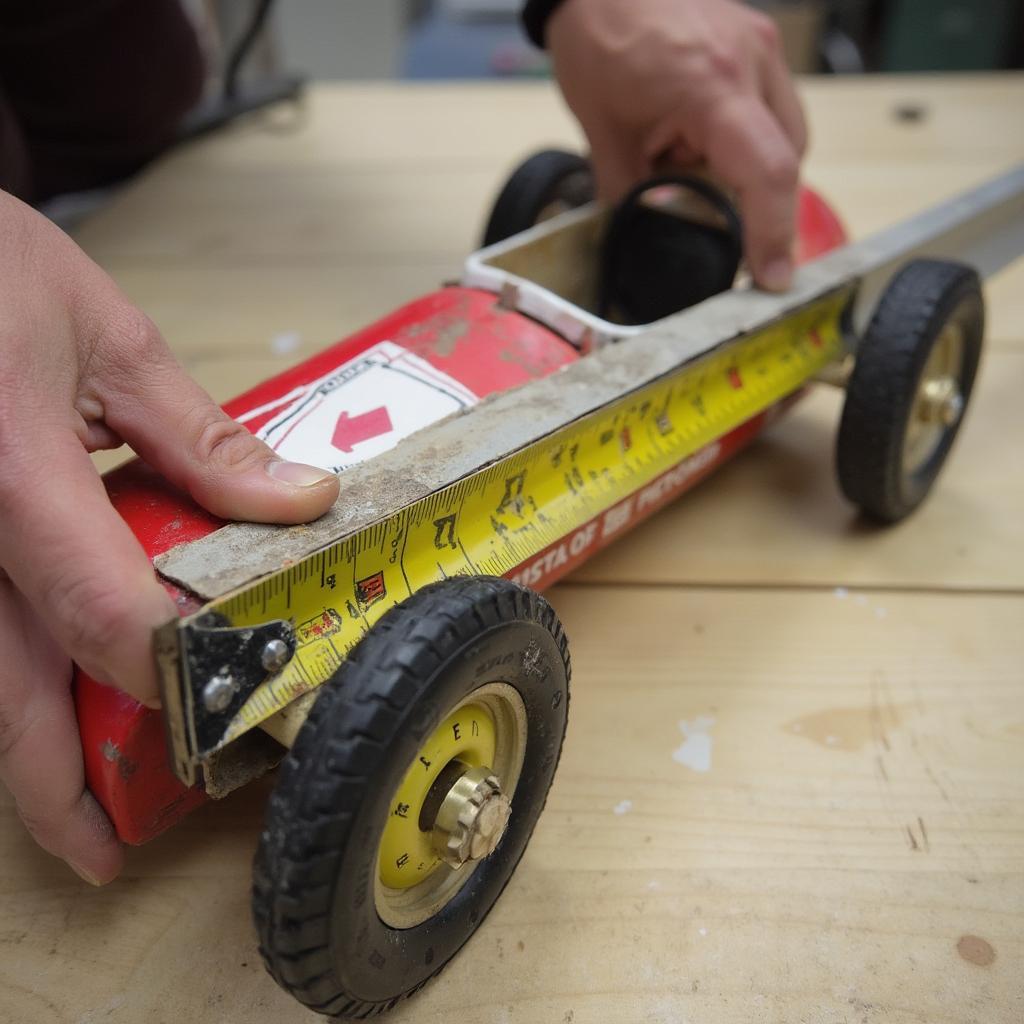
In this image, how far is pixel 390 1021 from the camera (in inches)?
26.3

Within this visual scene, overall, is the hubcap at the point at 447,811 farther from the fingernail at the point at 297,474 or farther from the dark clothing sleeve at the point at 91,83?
the dark clothing sleeve at the point at 91,83

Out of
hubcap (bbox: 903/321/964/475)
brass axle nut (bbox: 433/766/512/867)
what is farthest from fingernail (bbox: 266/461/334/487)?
hubcap (bbox: 903/321/964/475)

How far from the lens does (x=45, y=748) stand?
63 centimetres

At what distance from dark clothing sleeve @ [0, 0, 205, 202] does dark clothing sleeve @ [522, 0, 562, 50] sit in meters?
0.81

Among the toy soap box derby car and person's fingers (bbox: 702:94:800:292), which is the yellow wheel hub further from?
person's fingers (bbox: 702:94:800:292)

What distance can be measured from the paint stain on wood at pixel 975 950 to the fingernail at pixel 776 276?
599mm

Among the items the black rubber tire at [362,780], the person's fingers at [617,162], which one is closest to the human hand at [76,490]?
the black rubber tire at [362,780]

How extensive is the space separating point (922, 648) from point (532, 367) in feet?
1.51

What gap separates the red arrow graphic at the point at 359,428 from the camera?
2.56ft

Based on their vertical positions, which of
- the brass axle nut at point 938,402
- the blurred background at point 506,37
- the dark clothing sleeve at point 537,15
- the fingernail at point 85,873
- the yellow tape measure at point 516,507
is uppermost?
the dark clothing sleeve at point 537,15

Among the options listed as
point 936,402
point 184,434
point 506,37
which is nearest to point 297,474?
point 184,434

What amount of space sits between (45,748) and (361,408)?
1.12 feet

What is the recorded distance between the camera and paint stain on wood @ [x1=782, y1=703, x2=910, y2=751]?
2.85ft

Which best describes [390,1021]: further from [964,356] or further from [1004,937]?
[964,356]
